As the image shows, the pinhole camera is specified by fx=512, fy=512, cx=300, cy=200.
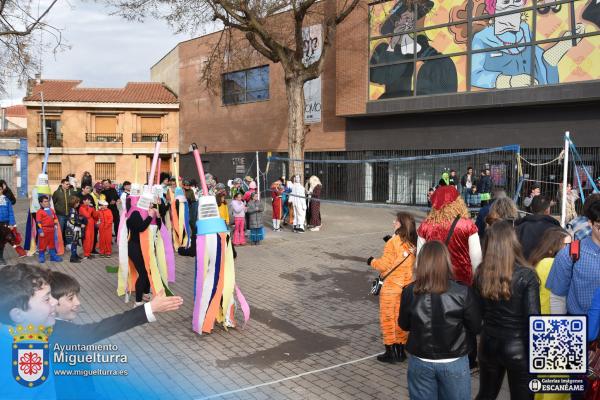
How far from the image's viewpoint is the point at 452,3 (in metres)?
19.7

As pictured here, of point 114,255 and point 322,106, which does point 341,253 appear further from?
point 322,106

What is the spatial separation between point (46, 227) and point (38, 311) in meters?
9.77

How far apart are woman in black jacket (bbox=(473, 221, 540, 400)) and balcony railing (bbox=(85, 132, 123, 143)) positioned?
38.0m

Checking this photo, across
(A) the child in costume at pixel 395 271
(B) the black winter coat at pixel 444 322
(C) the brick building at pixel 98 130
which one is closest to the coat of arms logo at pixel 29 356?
(B) the black winter coat at pixel 444 322

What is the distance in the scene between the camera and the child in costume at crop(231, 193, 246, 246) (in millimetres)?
13508

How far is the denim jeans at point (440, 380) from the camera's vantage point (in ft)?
10.8

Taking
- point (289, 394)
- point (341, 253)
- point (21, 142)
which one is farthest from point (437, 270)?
point (21, 142)

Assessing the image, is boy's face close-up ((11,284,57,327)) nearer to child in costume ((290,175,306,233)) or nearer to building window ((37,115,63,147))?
child in costume ((290,175,306,233))

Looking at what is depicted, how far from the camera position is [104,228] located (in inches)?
490

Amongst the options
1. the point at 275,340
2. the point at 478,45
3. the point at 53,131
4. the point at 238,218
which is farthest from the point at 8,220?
the point at 53,131

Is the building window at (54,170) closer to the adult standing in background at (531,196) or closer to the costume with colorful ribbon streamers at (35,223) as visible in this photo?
the costume with colorful ribbon streamers at (35,223)

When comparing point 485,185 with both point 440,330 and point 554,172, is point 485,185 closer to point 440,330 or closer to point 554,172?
point 554,172

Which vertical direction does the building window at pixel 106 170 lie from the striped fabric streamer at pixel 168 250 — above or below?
above

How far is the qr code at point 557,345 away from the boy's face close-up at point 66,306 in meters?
2.93
